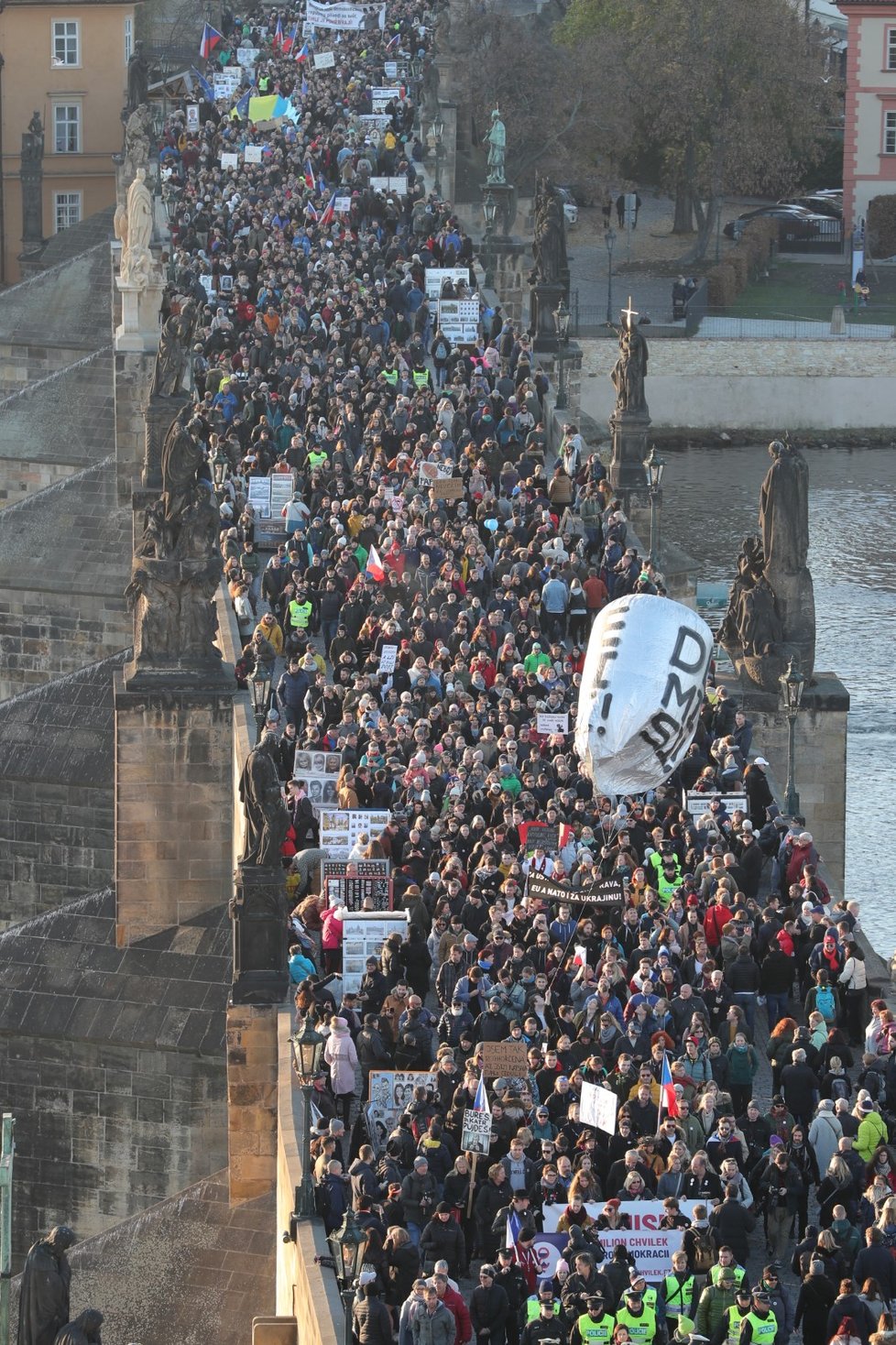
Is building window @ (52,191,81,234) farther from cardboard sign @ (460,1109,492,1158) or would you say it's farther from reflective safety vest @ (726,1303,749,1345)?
reflective safety vest @ (726,1303,749,1345)

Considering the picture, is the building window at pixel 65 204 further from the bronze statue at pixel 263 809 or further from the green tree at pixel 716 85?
the bronze statue at pixel 263 809

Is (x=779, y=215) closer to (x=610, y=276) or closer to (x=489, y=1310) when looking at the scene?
(x=610, y=276)

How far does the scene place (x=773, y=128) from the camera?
91938 millimetres

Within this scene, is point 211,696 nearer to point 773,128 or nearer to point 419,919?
point 419,919

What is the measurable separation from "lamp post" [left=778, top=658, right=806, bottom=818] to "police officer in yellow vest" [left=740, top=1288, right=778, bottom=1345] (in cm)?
1302

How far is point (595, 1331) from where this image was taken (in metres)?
23.4

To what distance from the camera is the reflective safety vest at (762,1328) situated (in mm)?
23312

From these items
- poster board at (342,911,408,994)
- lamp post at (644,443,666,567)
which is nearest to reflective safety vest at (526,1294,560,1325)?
poster board at (342,911,408,994)

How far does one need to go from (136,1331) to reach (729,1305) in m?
11.4

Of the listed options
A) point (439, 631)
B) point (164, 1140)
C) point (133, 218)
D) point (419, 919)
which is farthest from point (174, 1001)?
point (133, 218)

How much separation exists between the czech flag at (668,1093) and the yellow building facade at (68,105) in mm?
58478

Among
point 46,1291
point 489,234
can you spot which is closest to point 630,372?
point 489,234

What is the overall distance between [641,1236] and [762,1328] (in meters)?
1.64

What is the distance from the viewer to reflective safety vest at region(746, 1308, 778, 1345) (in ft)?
76.5
